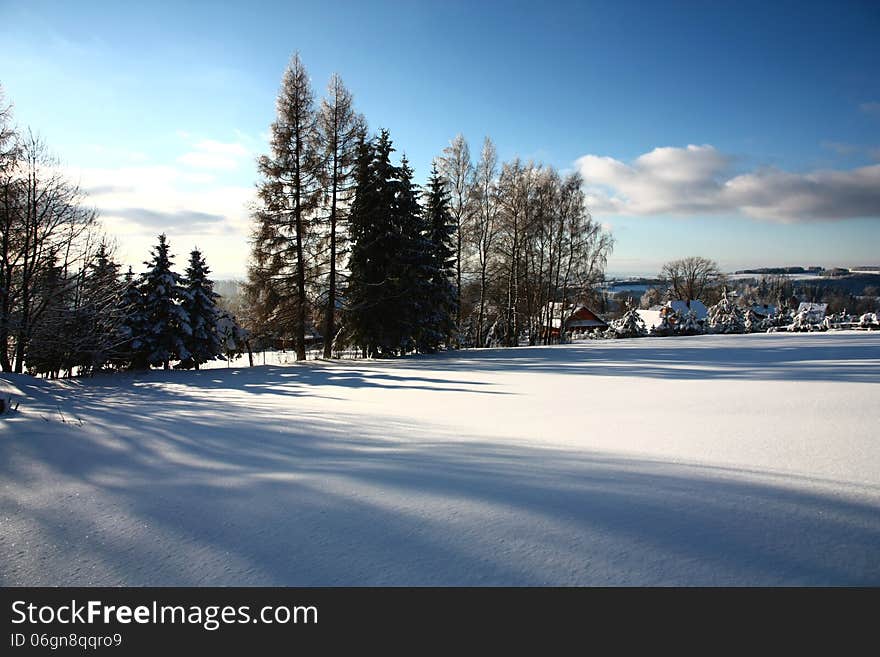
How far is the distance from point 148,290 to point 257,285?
12.8 feet

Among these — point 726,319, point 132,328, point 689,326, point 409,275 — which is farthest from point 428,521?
point 726,319

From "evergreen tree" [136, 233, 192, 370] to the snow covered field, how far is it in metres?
9.75

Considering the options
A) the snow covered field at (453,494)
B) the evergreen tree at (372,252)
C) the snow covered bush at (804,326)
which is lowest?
the snow covered field at (453,494)

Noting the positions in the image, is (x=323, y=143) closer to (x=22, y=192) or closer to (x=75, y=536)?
(x=22, y=192)

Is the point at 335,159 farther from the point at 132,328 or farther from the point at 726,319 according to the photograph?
the point at 726,319

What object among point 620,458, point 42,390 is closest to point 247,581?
point 620,458

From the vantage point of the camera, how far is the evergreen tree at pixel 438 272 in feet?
57.7

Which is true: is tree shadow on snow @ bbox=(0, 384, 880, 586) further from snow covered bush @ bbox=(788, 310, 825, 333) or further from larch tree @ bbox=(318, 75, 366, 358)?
snow covered bush @ bbox=(788, 310, 825, 333)

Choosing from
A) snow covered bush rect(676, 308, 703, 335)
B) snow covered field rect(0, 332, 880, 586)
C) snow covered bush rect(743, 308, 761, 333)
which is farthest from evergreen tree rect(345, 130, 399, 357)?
snow covered bush rect(743, 308, 761, 333)

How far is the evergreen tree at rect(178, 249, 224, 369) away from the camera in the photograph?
54.1ft

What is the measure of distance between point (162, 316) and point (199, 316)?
145 centimetres

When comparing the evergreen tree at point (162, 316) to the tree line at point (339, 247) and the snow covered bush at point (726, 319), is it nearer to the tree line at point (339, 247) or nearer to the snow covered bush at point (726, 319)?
the tree line at point (339, 247)

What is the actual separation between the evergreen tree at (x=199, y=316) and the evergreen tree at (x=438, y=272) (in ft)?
27.6

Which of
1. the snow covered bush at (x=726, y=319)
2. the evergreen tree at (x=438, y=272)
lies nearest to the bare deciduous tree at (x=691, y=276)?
the snow covered bush at (x=726, y=319)
